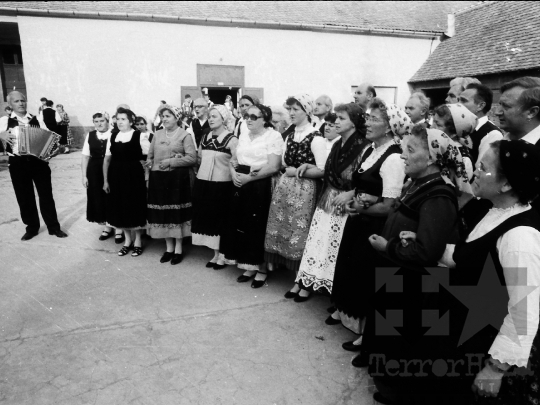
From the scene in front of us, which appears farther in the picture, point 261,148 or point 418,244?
point 261,148

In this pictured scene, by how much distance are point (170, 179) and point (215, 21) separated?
38.4 ft

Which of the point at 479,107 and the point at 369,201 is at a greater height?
the point at 479,107

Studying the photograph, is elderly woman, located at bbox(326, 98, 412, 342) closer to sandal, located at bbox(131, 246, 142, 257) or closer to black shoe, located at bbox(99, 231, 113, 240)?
sandal, located at bbox(131, 246, 142, 257)

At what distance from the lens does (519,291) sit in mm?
1689

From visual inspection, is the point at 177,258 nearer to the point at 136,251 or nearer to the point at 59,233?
the point at 136,251

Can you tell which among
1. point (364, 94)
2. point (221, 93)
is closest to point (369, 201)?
point (364, 94)

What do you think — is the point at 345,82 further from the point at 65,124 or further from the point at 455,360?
the point at 455,360

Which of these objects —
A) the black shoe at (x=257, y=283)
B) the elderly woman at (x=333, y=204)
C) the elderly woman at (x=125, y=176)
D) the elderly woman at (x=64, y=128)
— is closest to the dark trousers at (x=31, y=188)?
the elderly woman at (x=125, y=176)

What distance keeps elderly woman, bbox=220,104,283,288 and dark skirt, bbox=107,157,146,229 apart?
141 centimetres

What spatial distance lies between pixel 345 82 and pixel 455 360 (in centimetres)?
1562

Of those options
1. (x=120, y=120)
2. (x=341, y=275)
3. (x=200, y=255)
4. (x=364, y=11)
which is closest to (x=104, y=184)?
(x=120, y=120)

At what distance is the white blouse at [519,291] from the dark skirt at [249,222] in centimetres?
256

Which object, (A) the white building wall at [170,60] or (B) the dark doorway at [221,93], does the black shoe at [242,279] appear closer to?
(A) the white building wall at [170,60]

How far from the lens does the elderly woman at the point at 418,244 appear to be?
2.12m
